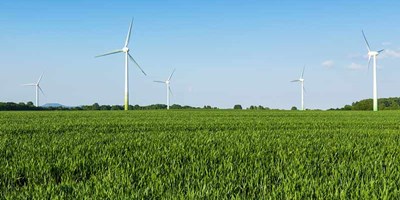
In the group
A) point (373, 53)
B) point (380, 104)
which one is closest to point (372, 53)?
point (373, 53)

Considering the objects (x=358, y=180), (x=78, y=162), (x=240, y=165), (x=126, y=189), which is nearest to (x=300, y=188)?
(x=358, y=180)

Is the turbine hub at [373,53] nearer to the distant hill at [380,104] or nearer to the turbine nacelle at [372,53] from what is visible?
the turbine nacelle at [372,53]

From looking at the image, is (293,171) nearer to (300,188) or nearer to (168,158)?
(300,188)

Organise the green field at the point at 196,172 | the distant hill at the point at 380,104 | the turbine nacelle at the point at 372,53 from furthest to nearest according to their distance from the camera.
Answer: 1. the distant hill at the point at 380,104
2. the turbine nacelle at the point at 372,53
3. the green field at the point at 196,172

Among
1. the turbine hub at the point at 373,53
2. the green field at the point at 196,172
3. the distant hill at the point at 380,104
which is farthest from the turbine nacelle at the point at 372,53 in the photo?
the green field at the point at 196,172

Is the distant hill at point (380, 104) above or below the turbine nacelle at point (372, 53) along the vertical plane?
below

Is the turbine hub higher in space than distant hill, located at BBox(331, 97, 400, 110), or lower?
higher

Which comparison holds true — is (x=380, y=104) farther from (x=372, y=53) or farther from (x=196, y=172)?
(x=196, y=172)

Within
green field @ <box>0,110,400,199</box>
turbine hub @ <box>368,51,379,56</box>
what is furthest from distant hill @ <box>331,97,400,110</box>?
green field @ <box>0,110,400,199</box>

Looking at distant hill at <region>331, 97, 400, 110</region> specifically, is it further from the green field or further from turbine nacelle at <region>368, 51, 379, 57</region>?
the green field

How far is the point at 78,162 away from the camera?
23.4ft

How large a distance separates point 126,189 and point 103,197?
1.18ft

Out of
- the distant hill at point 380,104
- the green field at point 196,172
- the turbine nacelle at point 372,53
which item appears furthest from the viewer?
the distant hill at point 380,104

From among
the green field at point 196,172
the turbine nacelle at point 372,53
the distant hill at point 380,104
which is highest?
the turbine nacelle at point 372,53
